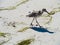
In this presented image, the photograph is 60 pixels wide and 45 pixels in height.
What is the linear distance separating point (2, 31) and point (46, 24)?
206 cm

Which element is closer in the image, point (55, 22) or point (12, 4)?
point (55, 22)

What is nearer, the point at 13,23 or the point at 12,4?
the point at 13,23

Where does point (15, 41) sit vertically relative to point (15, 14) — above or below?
below

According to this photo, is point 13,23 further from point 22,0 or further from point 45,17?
point 22,0

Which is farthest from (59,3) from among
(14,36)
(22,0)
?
(14,36)

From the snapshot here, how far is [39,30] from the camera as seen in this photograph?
1191 centimetres

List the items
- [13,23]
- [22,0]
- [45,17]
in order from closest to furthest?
[13,23], [45,17], [22,0]

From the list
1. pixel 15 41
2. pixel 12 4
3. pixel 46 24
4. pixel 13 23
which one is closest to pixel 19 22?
pixel 13 23

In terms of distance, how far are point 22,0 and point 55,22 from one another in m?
4.94

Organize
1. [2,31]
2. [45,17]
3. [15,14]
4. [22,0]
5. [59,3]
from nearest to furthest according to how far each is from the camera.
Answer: [2,31]
[45,17]
[15,14]
[59,3]
[22,0]

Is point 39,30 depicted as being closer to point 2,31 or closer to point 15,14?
point 2,31

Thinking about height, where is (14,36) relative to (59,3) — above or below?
below

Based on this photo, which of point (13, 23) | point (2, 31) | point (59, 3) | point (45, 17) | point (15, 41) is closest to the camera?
point (15, 41)

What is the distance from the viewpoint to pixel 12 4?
16719mm
